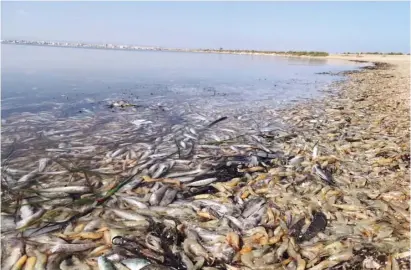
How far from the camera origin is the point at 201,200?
582cm

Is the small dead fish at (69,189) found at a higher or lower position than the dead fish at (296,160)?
lower

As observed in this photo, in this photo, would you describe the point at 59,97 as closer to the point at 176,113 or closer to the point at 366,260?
the point at 176,113

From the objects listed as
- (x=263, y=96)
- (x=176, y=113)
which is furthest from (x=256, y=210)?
(x=263, y=96)

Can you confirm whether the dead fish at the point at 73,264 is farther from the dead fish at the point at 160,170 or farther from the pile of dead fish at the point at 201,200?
the dead fish at the point at 160,170

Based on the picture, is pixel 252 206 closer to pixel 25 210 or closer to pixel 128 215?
pixel 128 215

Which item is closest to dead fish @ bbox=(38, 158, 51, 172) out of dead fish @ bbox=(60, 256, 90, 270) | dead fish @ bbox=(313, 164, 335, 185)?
dead fish @ bbox=(60, 256, 90, 270)

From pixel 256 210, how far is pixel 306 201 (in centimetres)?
101

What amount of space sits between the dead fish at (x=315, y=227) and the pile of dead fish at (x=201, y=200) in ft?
0.06

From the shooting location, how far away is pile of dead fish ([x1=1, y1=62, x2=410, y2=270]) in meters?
4.38

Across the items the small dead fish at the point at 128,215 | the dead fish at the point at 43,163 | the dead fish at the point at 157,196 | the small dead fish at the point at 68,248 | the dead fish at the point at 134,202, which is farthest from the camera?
the dead fish at the point at 43,163

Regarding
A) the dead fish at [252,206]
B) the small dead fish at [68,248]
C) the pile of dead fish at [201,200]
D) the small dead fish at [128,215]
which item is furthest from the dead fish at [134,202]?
the dead fish at [252,206]

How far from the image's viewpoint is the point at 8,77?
2173 centimetres

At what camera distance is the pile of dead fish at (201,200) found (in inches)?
172

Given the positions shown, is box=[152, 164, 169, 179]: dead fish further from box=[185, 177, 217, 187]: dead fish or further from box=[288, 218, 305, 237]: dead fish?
box=[288, 218, 305, 237]: dead fish
